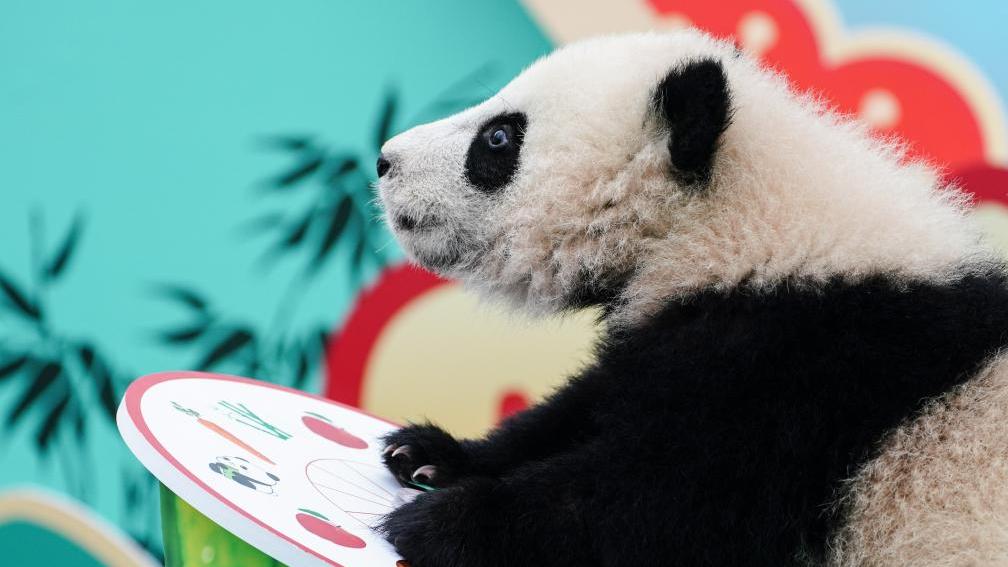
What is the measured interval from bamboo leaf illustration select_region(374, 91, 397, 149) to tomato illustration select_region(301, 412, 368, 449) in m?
0.91

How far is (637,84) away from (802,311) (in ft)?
0.99

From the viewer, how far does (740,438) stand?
2.54ft

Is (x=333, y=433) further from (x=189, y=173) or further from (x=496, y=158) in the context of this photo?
(x=189, y=173)

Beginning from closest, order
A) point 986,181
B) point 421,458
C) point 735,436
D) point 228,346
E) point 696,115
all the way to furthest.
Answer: point 735,436, point 696,115, point 421,458, point 986,181, point 228,346

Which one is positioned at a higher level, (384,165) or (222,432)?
(384,165)

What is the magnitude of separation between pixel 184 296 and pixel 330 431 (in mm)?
867

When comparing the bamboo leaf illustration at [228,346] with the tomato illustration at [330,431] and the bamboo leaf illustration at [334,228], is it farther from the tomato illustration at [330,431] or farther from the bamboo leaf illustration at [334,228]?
the tomato illustration at [330,431]

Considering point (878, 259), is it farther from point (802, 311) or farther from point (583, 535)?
point (583, 535)

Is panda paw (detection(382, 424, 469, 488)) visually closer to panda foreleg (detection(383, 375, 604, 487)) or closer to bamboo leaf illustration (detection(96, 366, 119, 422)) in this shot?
panda foreleg (detection(383, 375, 604, 487))

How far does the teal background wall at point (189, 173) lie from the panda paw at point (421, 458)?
2.97ft

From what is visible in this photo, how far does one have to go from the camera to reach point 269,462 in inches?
35.3

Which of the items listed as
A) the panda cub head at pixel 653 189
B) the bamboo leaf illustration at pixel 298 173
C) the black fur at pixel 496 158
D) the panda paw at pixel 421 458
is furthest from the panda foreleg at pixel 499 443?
the bamboo leaf illustration at pixel 298 173

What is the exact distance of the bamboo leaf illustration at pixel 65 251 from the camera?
1770 millimetres

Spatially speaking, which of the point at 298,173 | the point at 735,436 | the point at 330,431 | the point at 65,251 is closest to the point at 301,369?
the point at 298,173
